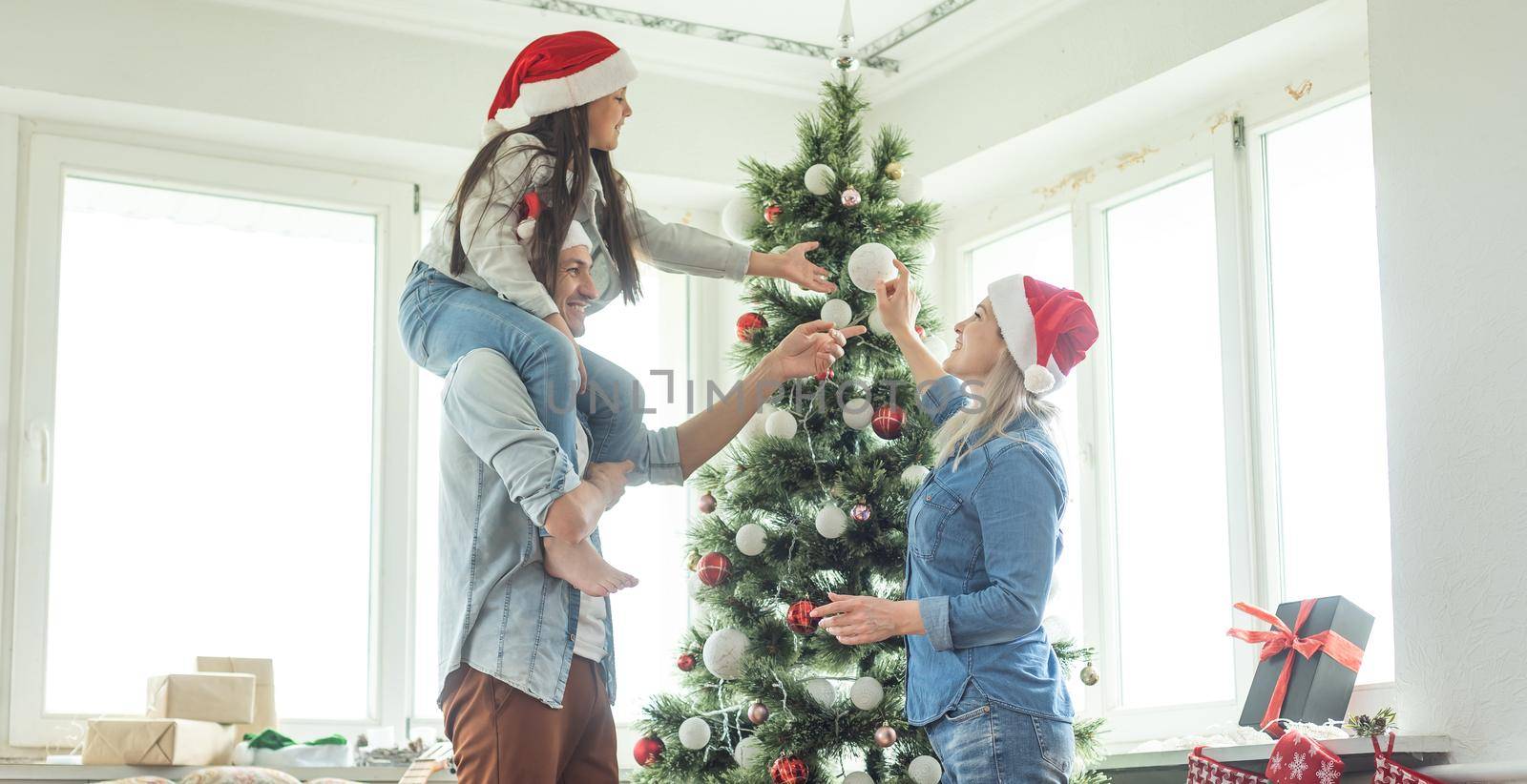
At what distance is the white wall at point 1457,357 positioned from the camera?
242 cm

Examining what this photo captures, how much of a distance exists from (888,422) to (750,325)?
1.04 ft

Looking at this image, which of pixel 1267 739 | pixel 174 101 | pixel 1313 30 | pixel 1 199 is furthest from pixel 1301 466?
pixel 1 199

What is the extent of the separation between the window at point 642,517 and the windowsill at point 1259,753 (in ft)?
4.57

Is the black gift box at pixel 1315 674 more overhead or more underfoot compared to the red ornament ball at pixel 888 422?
more underfoot

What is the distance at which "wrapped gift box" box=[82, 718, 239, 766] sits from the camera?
9.89 ft

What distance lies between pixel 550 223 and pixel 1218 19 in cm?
180

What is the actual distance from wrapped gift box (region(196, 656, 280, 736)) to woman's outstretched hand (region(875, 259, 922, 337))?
1749mm

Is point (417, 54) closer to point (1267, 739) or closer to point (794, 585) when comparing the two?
point (794, 585)

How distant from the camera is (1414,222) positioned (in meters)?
2.62

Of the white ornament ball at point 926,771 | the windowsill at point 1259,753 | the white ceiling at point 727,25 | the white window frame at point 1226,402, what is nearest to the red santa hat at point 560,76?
the white ornament ball at point 926,771

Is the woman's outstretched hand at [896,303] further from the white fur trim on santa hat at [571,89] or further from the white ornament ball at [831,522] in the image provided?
the white fur trim on santa hat at [571,89]

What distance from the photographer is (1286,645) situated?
9.52ft

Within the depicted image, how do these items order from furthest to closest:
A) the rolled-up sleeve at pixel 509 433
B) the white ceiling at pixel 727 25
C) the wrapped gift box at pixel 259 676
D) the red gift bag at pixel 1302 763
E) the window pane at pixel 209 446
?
the white ceiling at pixel 727 25
the window pane at pixel 209 446
the wrapped gift box at pixel 259 676
the red gift bag at pixel 1302 763
the rolled-up sleeve at pixel 509 433

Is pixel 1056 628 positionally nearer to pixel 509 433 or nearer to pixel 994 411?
pixel 994 411
